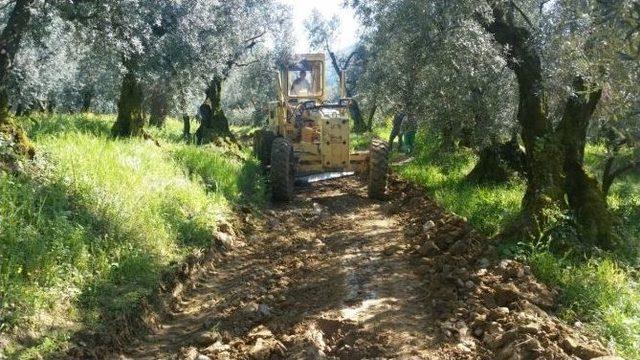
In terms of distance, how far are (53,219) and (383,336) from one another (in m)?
3.47

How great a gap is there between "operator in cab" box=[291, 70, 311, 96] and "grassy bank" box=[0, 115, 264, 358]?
5.30 metres

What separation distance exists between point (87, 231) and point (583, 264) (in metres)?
5.28

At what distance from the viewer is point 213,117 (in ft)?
65.0

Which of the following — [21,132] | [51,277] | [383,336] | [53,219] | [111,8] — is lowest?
[383,336]

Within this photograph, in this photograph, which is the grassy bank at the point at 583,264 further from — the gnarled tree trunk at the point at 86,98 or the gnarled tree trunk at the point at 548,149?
the gnarled tree trunk at the point at 86,98

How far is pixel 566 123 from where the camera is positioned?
805 centimetres

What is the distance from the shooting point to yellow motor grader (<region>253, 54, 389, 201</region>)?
37.3 feet

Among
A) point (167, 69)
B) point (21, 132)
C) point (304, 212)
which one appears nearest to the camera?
point (21, 132)

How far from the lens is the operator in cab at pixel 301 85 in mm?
14664

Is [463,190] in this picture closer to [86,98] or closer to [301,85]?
[301,85]

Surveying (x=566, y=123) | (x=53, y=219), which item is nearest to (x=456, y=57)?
(x=566, y=123)

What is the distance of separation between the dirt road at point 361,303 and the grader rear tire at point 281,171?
2266mm

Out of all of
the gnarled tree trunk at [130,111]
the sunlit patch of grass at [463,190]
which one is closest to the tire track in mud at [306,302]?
the sunlit patch of grass at [463,190]

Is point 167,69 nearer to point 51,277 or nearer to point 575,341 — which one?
point 51,277
